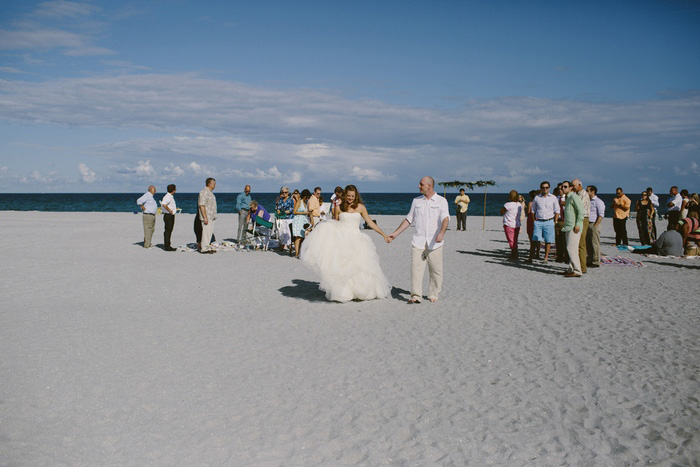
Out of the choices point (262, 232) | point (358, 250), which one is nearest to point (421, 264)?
point (358, 250)

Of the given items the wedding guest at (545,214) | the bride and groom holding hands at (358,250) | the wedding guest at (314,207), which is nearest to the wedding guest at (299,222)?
the wedding guest at (314,207)

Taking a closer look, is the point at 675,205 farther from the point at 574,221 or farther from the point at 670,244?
the point at 574,221

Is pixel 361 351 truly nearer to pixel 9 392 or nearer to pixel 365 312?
pixel 365 312

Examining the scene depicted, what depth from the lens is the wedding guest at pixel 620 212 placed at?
54.5 feet

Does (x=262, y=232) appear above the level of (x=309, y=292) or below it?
above

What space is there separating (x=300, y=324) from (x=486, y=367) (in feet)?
9.38

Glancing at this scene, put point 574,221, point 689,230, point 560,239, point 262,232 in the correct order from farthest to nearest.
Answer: point 262,232, point 689,230, point 560,239, point 574,221

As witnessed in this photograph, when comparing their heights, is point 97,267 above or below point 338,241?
below

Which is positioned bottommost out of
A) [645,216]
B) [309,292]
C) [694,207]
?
[309,292]

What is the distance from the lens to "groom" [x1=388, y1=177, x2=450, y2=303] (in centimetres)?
848

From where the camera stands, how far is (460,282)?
10984mm

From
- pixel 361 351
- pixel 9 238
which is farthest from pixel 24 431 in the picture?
pixel 9 238

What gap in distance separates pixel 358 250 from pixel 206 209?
23.5 ft

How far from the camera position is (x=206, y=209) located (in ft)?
47.6
